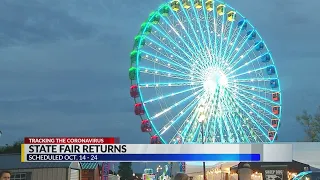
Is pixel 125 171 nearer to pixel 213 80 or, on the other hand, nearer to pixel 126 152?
pixel 213 80

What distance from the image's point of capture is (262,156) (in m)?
24.2

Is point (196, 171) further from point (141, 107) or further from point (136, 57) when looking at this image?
point (136, 57)

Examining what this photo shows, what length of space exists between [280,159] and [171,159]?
14.3 feet

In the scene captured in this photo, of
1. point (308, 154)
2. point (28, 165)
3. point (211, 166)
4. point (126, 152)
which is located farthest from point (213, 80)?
point (126, 152)

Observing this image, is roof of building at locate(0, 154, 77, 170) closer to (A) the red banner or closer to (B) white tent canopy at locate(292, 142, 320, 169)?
(A) the red banner

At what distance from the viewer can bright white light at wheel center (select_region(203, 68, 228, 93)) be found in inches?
1709

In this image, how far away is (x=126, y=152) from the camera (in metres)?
23.7

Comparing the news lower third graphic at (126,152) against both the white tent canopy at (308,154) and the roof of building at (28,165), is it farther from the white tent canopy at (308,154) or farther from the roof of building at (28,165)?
the white tent canopy at (308,154)

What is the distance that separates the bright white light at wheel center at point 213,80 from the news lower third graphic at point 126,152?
1872 centimetres

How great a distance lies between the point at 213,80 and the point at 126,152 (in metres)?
20.6

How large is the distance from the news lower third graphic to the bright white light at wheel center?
1872 cm

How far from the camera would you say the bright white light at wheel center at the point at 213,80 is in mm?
43406

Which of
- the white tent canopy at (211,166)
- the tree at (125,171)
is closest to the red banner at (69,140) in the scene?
the white tent canopy at (211,166)

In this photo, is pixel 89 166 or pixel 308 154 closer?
pixel 308 154
